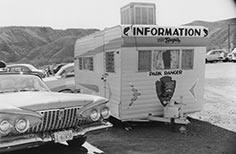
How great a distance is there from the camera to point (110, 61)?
7395mm

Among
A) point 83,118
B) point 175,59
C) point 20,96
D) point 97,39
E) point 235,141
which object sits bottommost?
point 235,141

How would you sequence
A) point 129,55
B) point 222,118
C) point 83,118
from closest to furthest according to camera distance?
point 83,118 → point 129,55 → point 222,118

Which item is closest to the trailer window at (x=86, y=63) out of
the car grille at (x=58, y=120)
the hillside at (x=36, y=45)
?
the car grille at (x=58, y=120)

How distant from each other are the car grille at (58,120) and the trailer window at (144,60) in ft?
7.65

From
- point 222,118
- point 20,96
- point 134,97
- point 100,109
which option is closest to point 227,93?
point 222,118

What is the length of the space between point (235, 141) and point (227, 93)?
6.12 meters

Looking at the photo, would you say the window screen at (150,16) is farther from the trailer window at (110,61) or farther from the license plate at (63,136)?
the license plate at (63,136)

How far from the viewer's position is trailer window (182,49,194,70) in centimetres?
729

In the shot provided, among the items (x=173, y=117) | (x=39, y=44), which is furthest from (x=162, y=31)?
(x=39, y=44)

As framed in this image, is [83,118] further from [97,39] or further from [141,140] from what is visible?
[97,39]

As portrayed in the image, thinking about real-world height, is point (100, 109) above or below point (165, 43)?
below

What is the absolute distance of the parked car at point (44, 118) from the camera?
4348 millimetres

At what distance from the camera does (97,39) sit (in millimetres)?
8234

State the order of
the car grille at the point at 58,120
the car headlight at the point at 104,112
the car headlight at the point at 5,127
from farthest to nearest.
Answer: the car headlight at the point at 104,112
the car grille at the point at 58,120
the car headlight at the point at 5,127
